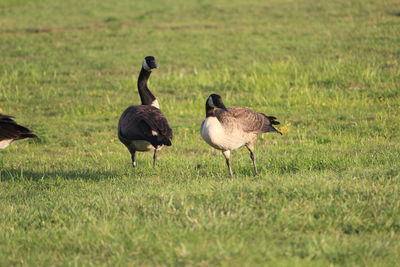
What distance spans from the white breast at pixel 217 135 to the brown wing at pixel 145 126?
599mm

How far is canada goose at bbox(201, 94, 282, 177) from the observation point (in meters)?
8.77

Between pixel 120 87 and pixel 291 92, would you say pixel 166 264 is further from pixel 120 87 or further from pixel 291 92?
pixel 120 87

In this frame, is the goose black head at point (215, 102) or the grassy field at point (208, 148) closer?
the grassy field at point (208, 148)

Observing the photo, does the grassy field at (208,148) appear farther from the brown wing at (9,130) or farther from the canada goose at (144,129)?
the brown wing at (9,130)

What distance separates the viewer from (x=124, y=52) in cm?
2280

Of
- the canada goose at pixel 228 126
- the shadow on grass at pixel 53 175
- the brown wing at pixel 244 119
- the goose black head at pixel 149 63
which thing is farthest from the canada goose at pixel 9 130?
the goose black head at pixel 149 63

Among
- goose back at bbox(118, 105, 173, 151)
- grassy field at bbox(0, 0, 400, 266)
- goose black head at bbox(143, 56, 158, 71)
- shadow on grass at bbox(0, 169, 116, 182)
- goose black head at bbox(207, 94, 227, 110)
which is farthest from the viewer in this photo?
goose black head at bbox(143, 56, 158, 71)

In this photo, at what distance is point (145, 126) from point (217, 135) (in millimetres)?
1304

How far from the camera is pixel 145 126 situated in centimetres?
952

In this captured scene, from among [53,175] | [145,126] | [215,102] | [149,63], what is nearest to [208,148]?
[149,63]

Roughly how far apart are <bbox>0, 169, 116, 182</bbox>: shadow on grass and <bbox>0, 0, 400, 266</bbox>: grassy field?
48mm

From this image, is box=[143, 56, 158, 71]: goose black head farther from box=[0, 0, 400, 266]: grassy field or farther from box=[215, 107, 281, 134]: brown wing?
box=[215, 107, 281, 134]: brown wing

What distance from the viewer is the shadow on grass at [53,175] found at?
9.61m

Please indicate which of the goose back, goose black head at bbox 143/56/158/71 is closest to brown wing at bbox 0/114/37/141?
the goose back
